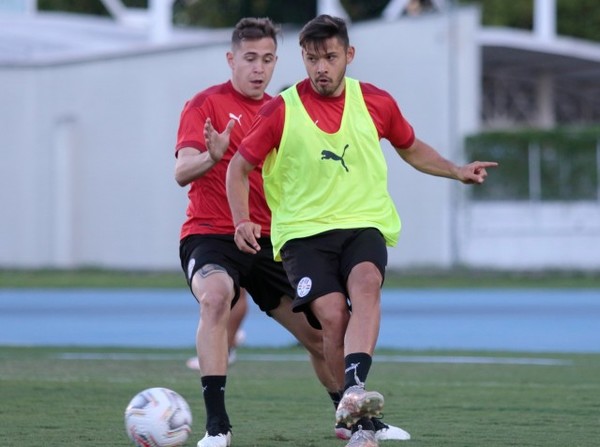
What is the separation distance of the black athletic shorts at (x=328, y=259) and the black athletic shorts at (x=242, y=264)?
622 millimetres

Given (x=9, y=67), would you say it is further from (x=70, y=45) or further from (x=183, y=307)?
(x=183, y=307)

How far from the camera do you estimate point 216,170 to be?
8047 mm

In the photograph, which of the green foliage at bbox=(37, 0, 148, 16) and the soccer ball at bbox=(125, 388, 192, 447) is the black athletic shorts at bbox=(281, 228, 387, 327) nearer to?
the soccer ball at bbox=(125, 388, 192, 447)

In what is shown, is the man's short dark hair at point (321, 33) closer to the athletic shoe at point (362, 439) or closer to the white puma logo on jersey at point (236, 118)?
the white puma logo on jersey at point (236, 118)

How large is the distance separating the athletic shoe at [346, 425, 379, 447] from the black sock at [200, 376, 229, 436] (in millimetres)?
→ 856

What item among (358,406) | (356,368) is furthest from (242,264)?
(358,406)

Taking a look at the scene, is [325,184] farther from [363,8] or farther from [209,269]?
[363,8]

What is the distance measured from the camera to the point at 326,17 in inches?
284

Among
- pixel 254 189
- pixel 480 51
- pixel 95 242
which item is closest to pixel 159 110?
pixel 95 242

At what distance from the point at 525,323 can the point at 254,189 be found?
11.4 meters

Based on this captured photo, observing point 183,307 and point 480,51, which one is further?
point 480,51

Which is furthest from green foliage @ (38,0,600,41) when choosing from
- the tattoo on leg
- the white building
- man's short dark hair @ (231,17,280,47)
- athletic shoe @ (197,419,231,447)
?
athletic shoe @ (197,419,231,447)

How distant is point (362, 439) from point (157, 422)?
100 centimetres

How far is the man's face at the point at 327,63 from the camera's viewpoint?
718 cm
